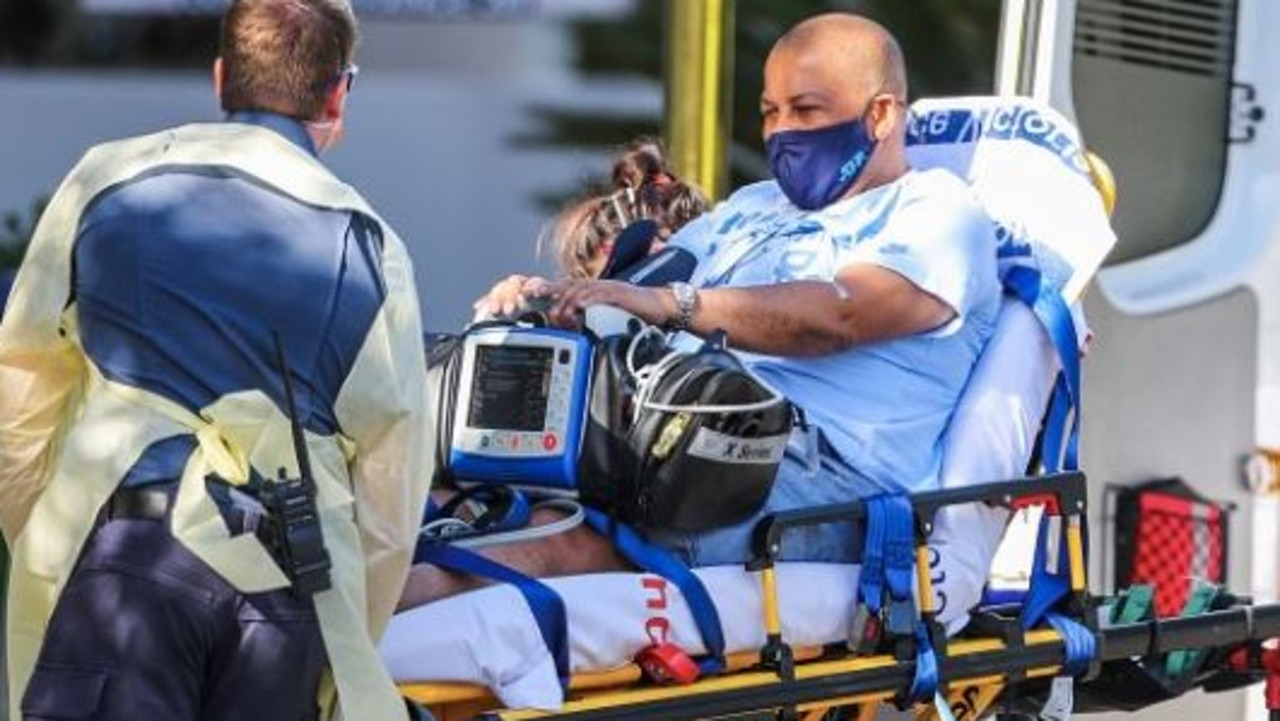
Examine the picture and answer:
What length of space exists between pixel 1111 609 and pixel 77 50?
2.95m

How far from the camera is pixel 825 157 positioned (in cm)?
480

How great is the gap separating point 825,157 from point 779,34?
1664 millimetres

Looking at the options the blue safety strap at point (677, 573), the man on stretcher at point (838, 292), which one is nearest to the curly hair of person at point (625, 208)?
the man on stretcher at point (838, 292)

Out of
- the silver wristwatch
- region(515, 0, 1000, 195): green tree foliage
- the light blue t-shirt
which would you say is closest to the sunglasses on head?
the silver wristwatch

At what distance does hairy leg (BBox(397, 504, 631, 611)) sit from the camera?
4.09 meters

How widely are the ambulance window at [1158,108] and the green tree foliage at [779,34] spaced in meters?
0.53

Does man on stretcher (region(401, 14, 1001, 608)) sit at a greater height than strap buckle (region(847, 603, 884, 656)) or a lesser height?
greater

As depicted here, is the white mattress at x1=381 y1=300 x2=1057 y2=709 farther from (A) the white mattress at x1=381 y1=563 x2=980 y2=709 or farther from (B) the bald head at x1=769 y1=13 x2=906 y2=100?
(B) the bald head at x1=769 y1=13 x2=906 y2=100

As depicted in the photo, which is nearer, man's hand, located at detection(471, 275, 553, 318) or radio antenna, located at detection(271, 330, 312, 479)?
radio antenna, located at detection(271, 330, 312, 479)

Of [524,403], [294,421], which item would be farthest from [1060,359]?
[294,421]

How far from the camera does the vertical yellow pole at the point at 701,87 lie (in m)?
6.34

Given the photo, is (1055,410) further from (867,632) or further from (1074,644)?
(867,632)

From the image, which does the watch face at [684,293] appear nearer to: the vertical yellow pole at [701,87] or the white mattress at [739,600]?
the white mattress at [739,600]

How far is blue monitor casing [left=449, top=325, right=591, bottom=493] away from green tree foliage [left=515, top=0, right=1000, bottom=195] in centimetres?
223
